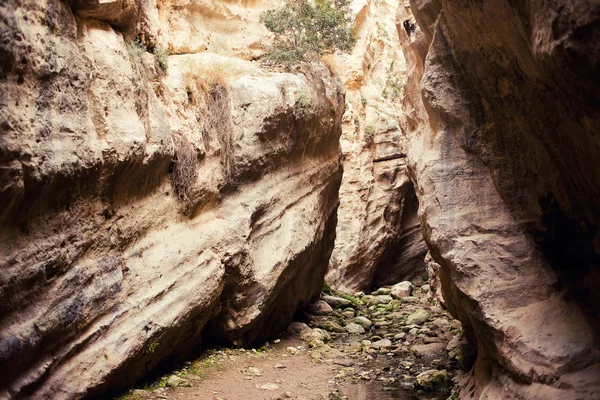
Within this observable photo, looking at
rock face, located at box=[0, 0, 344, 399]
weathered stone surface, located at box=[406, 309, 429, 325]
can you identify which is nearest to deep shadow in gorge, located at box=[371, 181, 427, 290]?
weathered stone surface, located at box=[406, 309, 429, 325]

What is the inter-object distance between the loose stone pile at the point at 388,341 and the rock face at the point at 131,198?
1.39m

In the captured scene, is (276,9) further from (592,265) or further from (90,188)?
(592,265)

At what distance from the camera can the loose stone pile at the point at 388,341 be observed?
9.48 m

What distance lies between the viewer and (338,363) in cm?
1057

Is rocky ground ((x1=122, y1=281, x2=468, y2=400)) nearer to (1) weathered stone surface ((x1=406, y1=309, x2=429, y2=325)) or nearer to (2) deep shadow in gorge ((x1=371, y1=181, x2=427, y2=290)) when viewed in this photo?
(1) weathered stone surface ((x1=406, y1=309, x2=429, y2=325))

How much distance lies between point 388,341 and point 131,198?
6.76 m

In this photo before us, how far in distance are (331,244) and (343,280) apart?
3.88m

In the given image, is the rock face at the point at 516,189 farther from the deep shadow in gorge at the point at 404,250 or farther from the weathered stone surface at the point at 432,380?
the deep shadow in gorge at the point at 404,250

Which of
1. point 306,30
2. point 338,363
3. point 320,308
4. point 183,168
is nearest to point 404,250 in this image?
point 320,308

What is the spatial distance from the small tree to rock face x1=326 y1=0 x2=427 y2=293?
146 inches

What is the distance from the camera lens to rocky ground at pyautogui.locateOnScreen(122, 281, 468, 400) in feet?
27.5

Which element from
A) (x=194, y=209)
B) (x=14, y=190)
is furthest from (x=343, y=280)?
(x=14, y=190)

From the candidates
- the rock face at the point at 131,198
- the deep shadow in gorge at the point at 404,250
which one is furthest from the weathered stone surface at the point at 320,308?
the deep shadow in gorge at the point at 404,250

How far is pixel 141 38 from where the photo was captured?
9.27 metres
